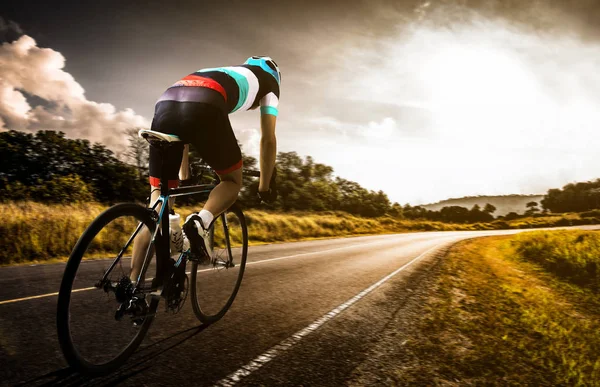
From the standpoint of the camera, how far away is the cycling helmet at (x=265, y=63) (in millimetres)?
2822

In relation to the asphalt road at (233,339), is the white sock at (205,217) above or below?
above

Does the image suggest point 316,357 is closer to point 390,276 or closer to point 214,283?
point 214,283

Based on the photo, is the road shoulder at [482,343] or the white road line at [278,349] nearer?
the white road line at [278,349]

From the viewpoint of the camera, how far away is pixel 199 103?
7.72 ft

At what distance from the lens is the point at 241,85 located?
8.50 feet

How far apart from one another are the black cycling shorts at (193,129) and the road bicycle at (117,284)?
9 cm

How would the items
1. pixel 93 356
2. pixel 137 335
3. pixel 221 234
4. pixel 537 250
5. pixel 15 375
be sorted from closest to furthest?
pixel 15 375 → pixel 93 356 → pixel 137 335 → pixel 221 234 → pixel 537 250

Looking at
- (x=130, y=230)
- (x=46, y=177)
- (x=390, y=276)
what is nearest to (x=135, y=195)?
(x=46, y=177)

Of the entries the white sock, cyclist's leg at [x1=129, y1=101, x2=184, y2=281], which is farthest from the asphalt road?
the white sock

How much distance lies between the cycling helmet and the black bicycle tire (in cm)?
150

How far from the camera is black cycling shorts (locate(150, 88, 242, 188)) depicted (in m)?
2.34

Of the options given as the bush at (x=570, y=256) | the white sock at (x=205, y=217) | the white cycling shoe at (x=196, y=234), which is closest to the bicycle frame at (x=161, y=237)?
the white cycling shoe at (x=196, y=234)

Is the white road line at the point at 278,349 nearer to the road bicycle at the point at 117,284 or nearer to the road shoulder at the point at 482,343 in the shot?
the road shoulder at the point at 482,343

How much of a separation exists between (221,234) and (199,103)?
155 cm
